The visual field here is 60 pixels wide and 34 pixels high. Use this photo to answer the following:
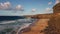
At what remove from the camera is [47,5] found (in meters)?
2.26

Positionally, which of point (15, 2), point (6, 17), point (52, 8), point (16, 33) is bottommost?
point (16, 33)

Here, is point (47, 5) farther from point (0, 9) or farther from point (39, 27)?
point (0, 9)

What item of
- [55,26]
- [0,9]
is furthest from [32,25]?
[0,9]

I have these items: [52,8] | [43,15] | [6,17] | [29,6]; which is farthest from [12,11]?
[52,8]

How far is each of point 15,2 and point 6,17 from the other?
35 cm

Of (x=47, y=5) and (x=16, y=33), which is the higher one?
A: (x=47, y=5)

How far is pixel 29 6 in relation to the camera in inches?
89.0

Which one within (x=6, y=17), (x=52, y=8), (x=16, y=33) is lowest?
(x=16, y=33)

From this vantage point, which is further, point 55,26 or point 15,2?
point 15,2

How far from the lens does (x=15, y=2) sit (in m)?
2.27

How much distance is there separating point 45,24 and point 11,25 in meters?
0.66

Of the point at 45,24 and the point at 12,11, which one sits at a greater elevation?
the point at 12,11

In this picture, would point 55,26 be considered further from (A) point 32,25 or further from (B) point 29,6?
(B) point 29,6

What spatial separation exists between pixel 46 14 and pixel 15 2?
0.66 meters
